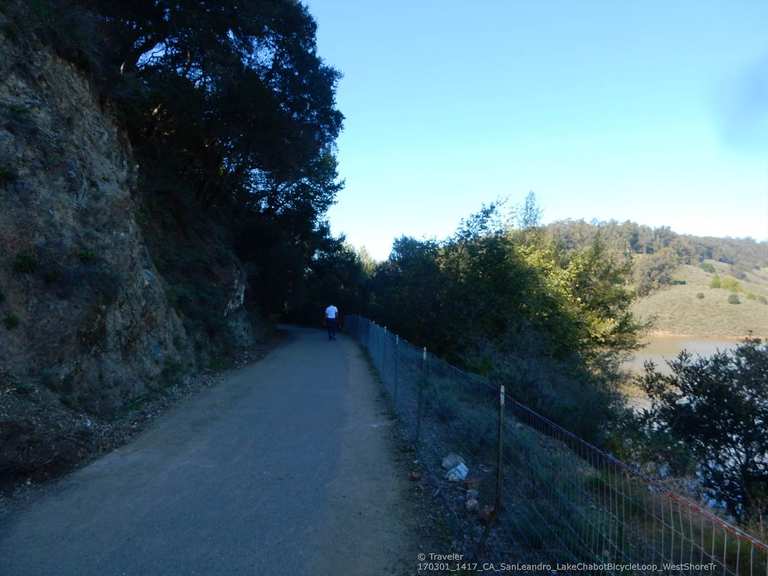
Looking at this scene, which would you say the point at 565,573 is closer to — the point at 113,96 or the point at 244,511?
the point at 244,511

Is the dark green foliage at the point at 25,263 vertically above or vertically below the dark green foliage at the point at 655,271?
below

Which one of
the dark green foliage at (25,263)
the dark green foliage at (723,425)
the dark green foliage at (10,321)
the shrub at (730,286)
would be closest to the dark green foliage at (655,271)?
the shrub at (730,286)

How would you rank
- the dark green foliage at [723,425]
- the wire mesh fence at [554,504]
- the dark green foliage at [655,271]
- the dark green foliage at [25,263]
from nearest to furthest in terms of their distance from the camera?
1. the wire mesh fence at [554,504]
2. the dark green foliage at [25,263]
3. the dark green foliage at [723,425]
4. the dark green foliage at [655,271]

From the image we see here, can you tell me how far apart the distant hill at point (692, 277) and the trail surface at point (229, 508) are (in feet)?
Result: 24.9

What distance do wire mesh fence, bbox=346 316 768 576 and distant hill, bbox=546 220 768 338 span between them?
20.2 feet

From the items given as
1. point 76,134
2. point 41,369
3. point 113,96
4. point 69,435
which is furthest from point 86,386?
point 113,96

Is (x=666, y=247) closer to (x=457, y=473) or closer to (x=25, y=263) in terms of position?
(x=457, y=473)

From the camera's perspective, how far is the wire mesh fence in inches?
114

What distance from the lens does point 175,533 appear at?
4180 millimetres

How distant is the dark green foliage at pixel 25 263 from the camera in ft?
22.5

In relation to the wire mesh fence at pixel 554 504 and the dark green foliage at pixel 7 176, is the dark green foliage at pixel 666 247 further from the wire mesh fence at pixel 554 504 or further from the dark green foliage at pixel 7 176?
the dark green foliage at pixel 7 176

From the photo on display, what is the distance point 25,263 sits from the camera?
695cm

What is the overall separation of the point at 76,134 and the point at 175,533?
834 centimetres

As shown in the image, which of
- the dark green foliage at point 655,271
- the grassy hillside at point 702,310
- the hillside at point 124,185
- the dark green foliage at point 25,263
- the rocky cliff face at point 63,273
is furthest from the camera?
the dark green foliage at point 655,271
